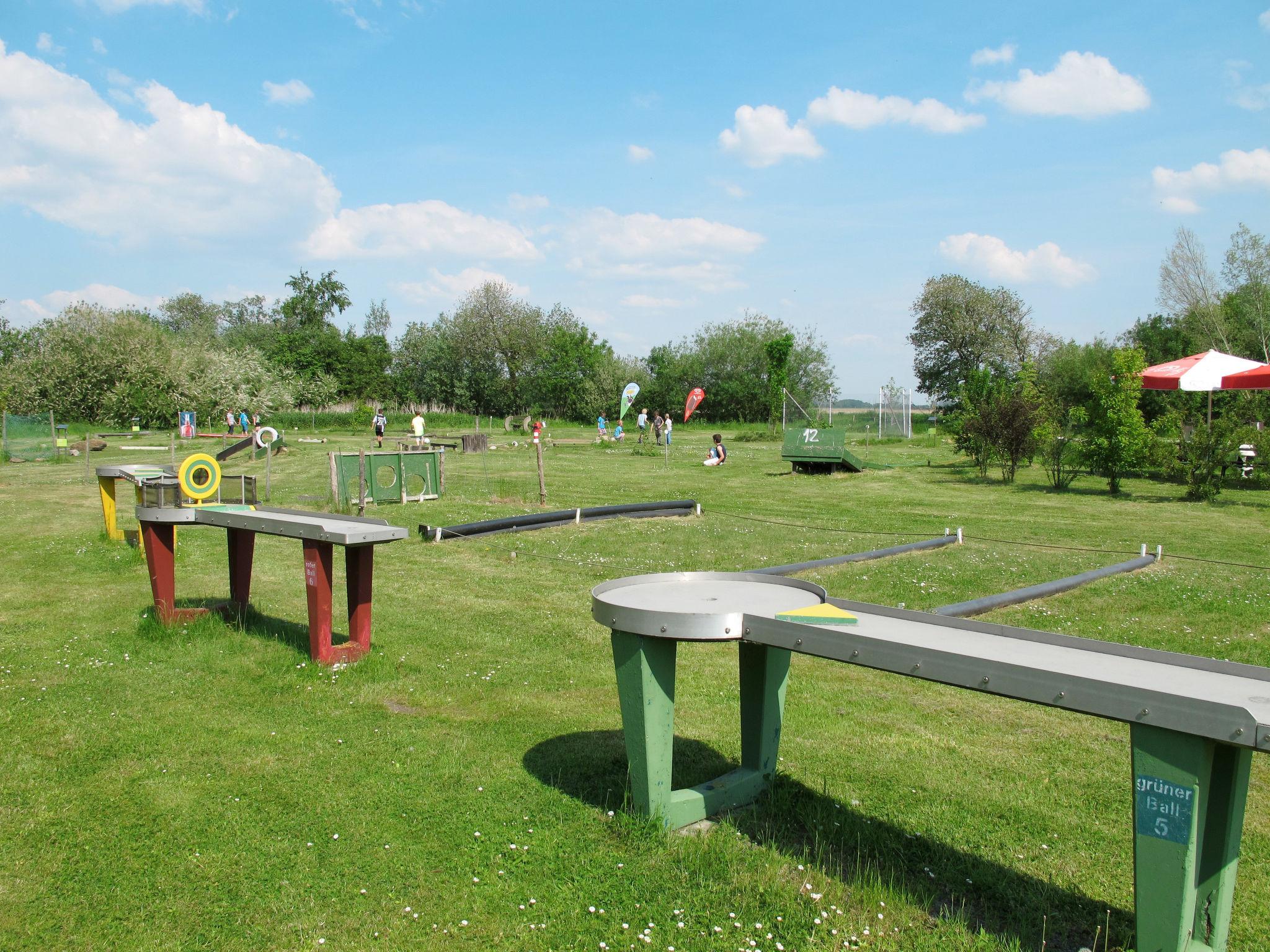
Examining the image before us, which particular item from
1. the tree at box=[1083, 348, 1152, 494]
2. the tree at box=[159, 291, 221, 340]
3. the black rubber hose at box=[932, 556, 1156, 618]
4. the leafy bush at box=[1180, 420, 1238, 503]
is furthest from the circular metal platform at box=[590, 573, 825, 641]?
the tree at box=[159, 291, 221, 340]

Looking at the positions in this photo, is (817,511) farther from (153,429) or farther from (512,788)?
(153,429)

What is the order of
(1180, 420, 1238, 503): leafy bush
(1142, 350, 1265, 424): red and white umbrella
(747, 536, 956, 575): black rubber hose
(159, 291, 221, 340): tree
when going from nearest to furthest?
(747, 536, 956, 575): black rubber hose → (1180, 420, 1238, 503): leafy bush → (1142, 350, 1265, 424): red and white umbrella → (159, 291, 221, 340): tree

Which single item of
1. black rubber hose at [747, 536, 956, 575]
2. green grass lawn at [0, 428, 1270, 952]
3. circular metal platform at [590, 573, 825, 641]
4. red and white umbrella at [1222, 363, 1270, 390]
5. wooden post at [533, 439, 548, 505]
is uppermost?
red and white umbrella at [1222, 363, 1270, 390]

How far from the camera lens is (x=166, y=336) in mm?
54469

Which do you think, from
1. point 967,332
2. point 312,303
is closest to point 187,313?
point 312,303

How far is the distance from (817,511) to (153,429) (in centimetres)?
4444

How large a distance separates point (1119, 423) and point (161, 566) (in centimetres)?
2107

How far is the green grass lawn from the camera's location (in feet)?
10.8

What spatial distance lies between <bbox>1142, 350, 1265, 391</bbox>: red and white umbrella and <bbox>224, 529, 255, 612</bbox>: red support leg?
21139 mm

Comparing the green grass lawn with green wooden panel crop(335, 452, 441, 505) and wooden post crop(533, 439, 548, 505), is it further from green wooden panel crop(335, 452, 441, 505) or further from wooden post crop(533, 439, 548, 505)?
green wooden panel crop(335, 452, 441, 505)

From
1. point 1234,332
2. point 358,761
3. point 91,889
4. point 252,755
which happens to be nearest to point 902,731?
point 358,761

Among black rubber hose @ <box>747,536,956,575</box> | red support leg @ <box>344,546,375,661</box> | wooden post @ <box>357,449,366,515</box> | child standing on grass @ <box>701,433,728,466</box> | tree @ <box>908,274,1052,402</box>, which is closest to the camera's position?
red support leg @ <box>344,546,375,661</box>

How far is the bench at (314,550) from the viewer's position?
6379 mm

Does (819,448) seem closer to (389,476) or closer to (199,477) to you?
(389,476)
